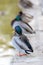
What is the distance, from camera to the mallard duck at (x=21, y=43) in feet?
3.95

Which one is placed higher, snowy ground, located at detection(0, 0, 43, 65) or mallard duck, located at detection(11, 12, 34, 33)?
mallard duck, located at detection(11, 12, 34, 33)

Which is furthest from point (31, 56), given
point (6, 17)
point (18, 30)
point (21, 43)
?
point (6, 17)

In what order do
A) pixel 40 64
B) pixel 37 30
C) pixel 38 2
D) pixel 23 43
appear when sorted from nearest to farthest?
pixel 40 64 → pixel 23 43 → pixel 37 30 → pixel 38 2

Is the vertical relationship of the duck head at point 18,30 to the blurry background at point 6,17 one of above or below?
below

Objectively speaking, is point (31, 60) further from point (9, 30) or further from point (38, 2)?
point (38, 2)

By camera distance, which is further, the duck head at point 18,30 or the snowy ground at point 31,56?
the duck head at point 18,30

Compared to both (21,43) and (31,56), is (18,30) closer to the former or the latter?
(21,43)

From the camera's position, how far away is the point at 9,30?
143cm

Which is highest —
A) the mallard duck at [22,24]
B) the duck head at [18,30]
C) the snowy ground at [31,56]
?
the mallard duck at [22,24]

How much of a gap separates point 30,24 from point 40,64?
401mm

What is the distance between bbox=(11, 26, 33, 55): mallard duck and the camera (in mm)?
1204

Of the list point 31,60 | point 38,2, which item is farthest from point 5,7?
point 31,60

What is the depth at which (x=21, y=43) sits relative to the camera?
1.23 meters

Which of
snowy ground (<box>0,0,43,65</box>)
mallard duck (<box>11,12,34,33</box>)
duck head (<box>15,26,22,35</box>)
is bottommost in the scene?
snowy ground (<box>0,0,43,65</box>)
